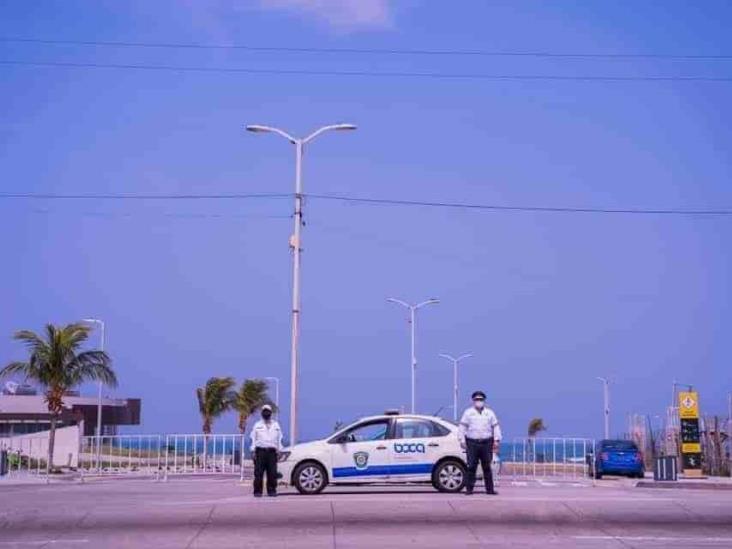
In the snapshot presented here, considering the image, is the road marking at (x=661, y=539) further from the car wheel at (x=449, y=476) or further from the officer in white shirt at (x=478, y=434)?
the car wheel at (x=449, y=476)

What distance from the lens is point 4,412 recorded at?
58.6 metres

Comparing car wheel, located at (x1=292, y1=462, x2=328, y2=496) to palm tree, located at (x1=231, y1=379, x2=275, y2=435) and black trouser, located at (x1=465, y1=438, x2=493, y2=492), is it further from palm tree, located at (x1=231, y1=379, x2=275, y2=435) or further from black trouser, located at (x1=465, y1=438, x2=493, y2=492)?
palm tree, located at (x1=231, y1=379, x2=275, y2=435)

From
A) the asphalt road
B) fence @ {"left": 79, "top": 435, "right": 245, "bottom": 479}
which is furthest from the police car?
fence @ {"left": 79, "top": 435, "right": 245, "bottom": 479}

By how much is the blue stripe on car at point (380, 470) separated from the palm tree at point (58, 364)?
24.8 metres

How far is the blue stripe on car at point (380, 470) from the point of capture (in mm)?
21359

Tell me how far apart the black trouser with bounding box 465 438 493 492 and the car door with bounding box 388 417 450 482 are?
5.04 feet

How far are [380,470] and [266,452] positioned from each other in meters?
2.40

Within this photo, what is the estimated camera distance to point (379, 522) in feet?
52.1

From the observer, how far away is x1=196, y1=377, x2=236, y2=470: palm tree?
66.6 meters

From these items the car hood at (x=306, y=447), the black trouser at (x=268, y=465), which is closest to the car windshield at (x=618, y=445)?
the car hood at (x=306, y=447)

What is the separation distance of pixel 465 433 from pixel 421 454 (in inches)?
74.3

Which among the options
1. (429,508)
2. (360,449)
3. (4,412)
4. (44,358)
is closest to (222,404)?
(4,412)

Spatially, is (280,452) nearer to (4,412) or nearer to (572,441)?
(572,441)

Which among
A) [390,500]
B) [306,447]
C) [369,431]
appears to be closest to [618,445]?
[369,431]
